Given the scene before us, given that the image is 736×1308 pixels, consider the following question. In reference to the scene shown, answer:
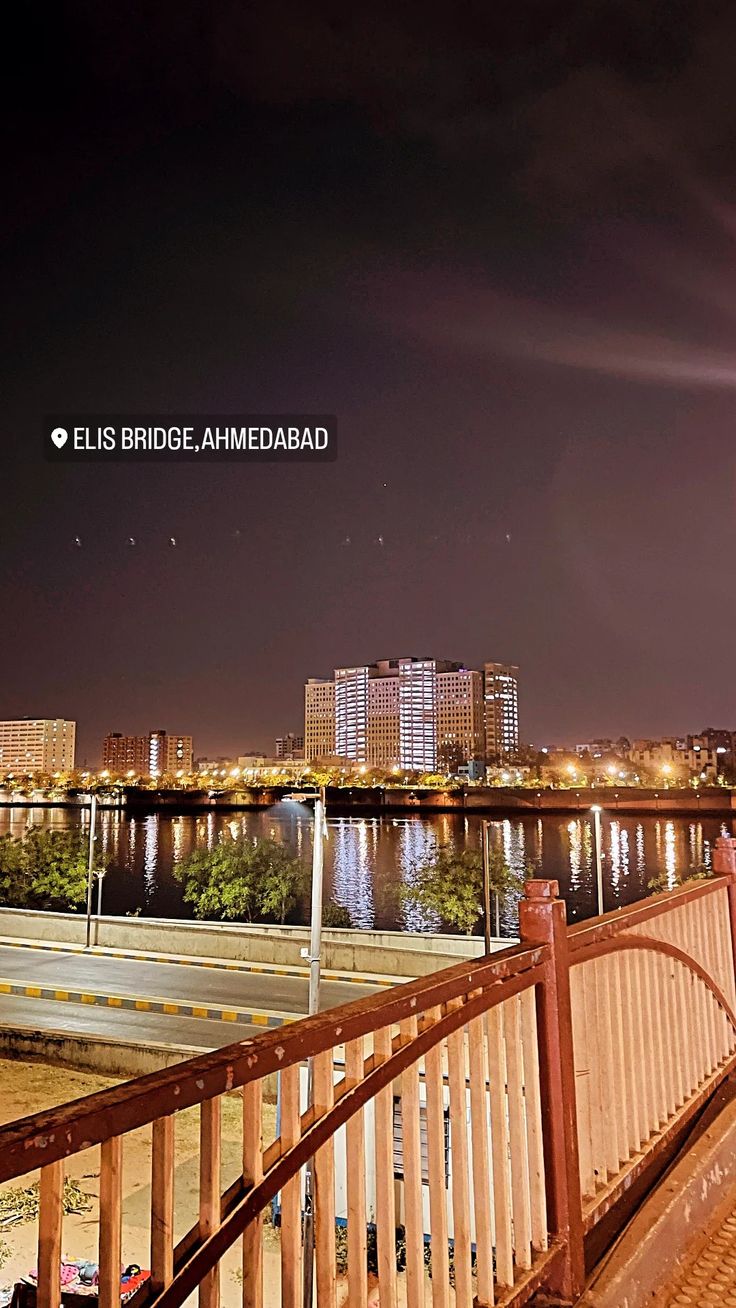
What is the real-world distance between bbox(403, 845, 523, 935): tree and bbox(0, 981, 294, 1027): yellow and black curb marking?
48.6 ft

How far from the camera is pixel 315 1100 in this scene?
2119 millimetres

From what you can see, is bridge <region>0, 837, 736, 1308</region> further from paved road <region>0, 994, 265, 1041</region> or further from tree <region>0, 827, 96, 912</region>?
tree <region>0, 827, 96, 912</region>

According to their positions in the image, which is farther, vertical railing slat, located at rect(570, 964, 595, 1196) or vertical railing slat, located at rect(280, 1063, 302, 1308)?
vertical railing slat, located at rect(570, 964, 595, 1196)

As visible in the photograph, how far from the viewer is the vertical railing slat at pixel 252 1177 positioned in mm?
1875

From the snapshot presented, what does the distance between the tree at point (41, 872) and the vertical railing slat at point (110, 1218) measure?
116ft

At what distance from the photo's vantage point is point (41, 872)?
3641 cm

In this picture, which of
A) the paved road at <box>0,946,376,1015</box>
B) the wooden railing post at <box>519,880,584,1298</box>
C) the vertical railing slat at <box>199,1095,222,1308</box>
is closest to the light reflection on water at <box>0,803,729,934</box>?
the paved road at <box>0,946,376,1015</box>

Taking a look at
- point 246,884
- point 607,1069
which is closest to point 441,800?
point 246,884

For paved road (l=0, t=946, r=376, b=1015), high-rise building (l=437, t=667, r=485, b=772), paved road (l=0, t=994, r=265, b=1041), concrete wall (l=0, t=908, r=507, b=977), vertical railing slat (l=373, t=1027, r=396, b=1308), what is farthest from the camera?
high-rise building (l=437, t=667, r=485, b=772)

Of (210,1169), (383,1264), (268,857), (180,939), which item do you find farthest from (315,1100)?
(268,857)

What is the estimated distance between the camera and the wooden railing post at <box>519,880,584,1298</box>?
3125 millimetres

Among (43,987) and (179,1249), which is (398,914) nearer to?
(43,987)

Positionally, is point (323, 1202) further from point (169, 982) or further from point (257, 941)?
point (257, 941)

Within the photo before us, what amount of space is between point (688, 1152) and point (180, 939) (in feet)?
65.4
